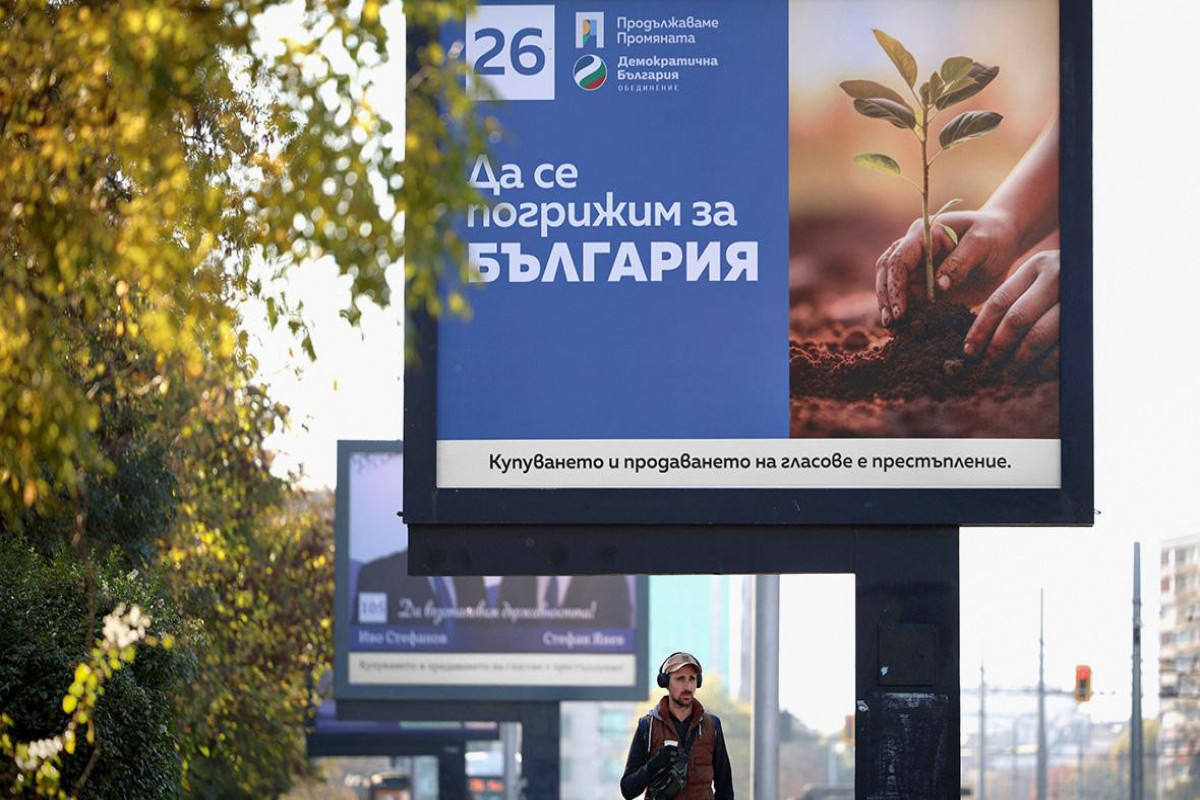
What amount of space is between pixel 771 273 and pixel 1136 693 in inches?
1432

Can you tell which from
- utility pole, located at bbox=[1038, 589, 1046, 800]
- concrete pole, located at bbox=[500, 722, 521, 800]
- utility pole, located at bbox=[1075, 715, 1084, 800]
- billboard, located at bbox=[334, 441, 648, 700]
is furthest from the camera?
utility pole, located at bbox=[1075, 715, 1084, 800]

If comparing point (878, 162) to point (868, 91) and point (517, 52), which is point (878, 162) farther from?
point (517, 52)

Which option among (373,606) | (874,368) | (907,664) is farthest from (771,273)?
(373,606)

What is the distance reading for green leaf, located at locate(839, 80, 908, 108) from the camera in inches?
468

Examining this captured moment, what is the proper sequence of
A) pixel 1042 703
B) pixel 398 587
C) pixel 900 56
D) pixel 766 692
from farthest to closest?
pixel 1042 703, pixel 398 587, pixel 766 692, pixel 900 56

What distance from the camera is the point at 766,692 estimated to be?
2367 cm

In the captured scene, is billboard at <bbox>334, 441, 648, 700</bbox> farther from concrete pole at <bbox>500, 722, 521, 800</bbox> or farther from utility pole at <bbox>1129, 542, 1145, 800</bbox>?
concrete pole at <bbox>500, 722, 521, 800</bbox>

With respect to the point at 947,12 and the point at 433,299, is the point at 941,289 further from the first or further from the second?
the point at 433,299

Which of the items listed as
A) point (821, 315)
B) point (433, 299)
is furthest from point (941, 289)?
point (433, 299)

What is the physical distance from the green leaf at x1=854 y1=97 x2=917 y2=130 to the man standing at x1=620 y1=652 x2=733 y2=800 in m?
Result: 2.84

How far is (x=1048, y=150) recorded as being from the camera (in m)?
11.9

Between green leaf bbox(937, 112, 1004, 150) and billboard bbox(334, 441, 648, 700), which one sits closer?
green leaf bbox(937, 112, 1004, 150)

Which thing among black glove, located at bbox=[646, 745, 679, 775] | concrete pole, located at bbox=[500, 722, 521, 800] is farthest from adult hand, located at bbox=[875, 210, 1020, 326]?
concrete pole, located at bbox=[500, 722, 521, 800]

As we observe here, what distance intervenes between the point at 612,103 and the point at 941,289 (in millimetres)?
1852
